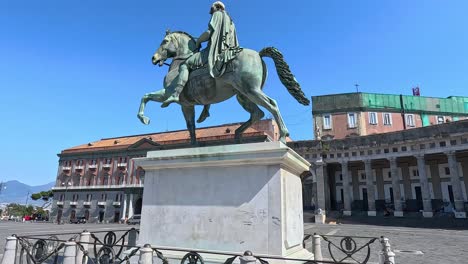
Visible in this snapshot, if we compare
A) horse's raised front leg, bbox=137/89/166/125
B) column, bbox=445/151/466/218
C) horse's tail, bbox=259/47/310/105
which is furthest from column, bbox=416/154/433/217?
horse's raised front leg, bbox=137/89/166/125

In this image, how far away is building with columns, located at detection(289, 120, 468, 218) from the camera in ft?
117

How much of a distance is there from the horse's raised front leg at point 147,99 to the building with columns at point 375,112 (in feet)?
A: 151

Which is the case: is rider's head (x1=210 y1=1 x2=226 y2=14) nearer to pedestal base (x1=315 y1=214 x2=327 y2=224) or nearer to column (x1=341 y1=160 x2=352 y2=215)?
pedestal base (x1=315 y1=214 x2=327 y2=224)

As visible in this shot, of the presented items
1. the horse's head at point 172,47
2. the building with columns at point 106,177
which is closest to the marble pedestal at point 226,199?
the horse's head at point 172,47

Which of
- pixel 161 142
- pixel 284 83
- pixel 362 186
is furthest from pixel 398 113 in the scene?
pixel 284 83

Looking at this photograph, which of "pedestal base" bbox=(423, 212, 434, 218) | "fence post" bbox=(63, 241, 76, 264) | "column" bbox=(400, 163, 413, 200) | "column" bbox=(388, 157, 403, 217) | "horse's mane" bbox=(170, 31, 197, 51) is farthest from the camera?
"column" bbox=(400, 163, 413, 200)

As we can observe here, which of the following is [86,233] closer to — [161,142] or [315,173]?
[315,173]

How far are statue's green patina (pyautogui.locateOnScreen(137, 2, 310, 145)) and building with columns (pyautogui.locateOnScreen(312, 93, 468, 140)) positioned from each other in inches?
1776

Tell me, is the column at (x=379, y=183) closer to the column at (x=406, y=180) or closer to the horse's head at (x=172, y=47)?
the column at (x=406, y=180)

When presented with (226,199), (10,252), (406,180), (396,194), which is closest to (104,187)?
(396,194)

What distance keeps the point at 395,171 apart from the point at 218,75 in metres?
40.6

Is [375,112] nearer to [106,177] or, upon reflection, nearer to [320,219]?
[320,219]

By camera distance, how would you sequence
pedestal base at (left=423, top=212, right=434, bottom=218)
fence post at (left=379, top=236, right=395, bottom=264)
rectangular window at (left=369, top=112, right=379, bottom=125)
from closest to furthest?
fence post at (left=379, top=236, right=395, bottom=264)
pedestal base at (left=423, top=212, right=434, bottom=218)
rectangular window at (left=369, top=112, right=379, bottom=125)

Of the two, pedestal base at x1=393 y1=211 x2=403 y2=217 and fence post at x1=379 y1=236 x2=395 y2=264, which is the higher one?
fence post at x1=379 y1=236 x2=395 y2=264
